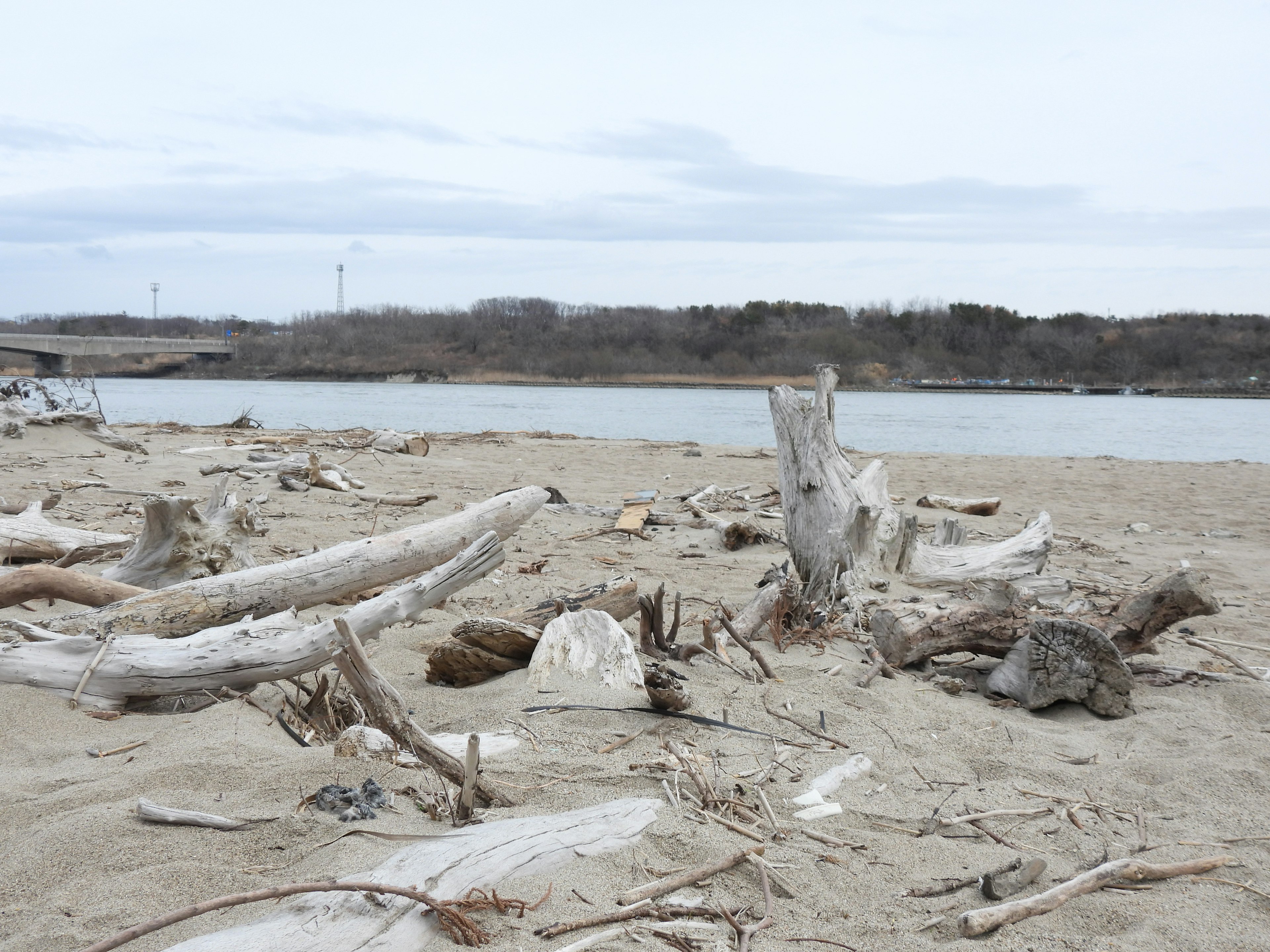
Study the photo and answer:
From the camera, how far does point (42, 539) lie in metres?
4.68

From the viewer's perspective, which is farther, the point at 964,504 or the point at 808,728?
the point at 964,504

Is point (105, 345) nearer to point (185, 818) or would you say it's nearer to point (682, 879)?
point (185, 818)

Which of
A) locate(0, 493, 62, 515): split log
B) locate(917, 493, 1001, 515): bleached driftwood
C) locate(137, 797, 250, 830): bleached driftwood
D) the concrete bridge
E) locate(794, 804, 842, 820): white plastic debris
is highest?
the concrete bridge

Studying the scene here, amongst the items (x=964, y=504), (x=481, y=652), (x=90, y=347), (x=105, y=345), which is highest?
(x=105, y=345)

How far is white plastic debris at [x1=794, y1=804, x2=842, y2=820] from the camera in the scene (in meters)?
2.25

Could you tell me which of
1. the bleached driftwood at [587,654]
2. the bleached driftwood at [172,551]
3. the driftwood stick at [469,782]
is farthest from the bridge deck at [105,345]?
the driftwood stick at [469,782]

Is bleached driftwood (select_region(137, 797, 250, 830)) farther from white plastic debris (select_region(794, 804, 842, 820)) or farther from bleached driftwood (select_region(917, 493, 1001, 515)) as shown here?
bleached driftwood (select_region(917, 493, 1001, 515))

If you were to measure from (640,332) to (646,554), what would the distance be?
6488cm

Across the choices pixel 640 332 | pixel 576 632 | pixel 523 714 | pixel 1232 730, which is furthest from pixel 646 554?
pixel 640 332

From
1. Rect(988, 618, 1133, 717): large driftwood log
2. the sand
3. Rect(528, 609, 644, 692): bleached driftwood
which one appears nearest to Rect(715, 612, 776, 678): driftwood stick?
the sand

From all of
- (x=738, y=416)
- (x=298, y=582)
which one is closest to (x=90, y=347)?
(x=738, y=416)

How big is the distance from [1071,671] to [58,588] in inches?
161

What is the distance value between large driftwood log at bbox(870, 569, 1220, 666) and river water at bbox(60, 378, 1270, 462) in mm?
15065

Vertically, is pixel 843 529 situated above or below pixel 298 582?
above
